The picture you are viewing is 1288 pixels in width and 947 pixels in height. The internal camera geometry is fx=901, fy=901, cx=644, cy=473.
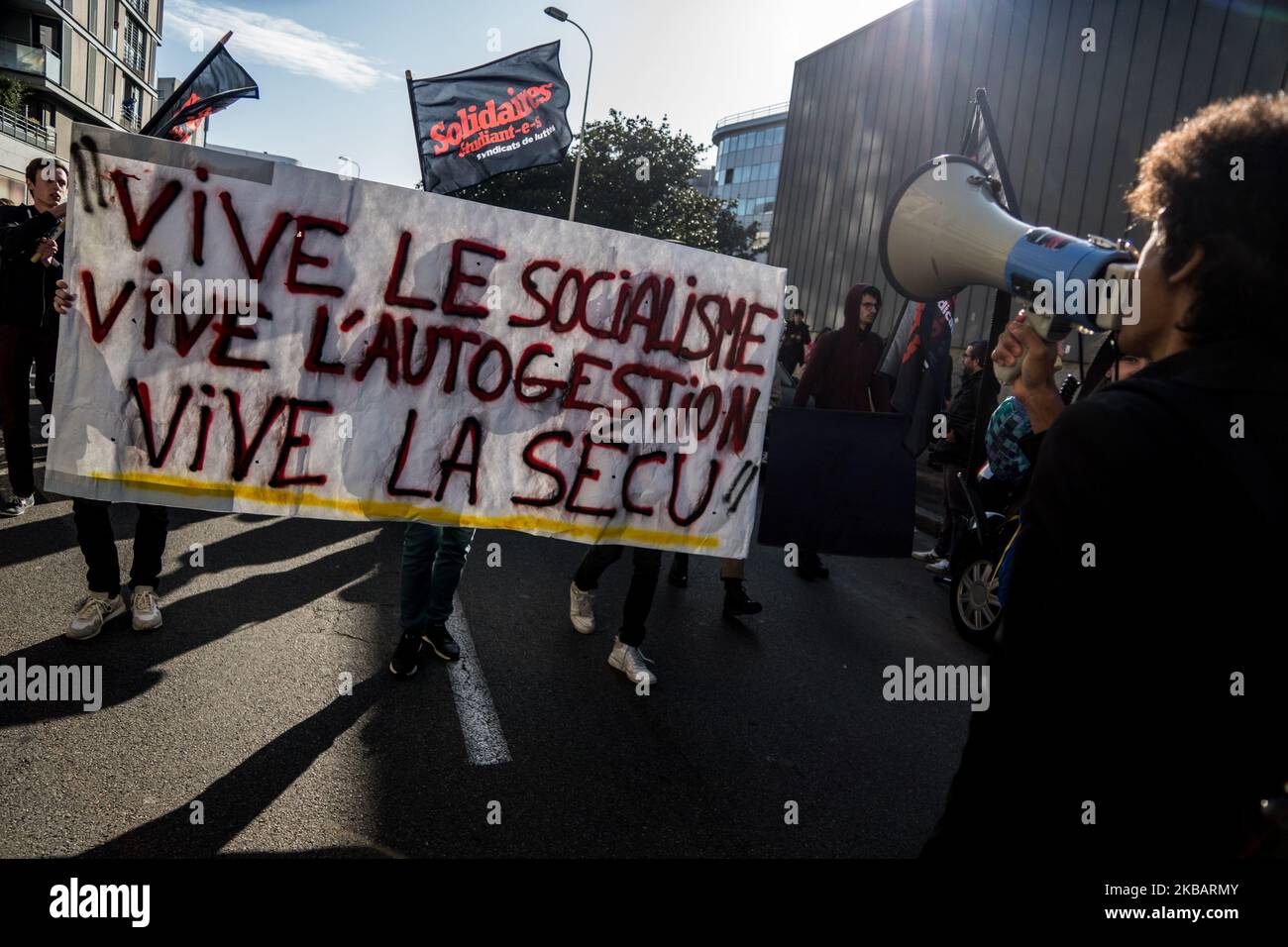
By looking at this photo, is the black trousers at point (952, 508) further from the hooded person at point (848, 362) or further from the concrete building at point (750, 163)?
the concrete building at point (750, 163)

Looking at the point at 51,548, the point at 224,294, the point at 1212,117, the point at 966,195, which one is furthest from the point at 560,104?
the point at 1212,117

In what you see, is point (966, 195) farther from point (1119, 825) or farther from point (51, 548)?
point (51, 548)

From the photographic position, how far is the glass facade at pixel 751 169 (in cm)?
8450

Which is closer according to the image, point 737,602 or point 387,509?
point 387,509

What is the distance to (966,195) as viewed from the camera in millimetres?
2373

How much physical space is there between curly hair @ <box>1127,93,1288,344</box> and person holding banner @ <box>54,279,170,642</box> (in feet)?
12.6

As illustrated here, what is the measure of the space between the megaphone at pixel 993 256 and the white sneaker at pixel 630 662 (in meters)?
2.13

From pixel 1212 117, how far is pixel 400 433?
8.75 feet

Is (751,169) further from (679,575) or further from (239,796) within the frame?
(239,796)

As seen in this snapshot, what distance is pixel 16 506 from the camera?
582 centimetres

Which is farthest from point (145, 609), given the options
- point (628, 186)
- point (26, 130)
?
point (26, 130)

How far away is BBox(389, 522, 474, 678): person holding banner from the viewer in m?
3.78

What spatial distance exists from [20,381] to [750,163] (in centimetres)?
8736

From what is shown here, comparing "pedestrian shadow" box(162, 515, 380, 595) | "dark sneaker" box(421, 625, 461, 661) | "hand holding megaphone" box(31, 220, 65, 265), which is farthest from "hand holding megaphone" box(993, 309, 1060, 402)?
"hand holding megaphone" box(31, 220, 65, 265)
